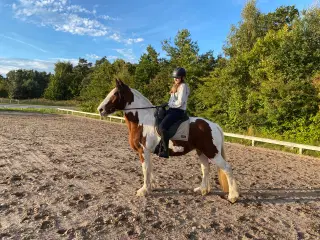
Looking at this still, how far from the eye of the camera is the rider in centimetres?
467

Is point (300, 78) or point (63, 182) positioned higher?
point (300, 78)

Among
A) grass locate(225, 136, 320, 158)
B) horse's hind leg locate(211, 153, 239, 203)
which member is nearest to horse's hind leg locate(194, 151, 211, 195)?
horse's hind leg locate(211, 153, 239, 203)

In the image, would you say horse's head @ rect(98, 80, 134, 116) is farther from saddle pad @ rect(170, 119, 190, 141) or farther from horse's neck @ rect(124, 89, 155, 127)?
saddle pad @ rect(170, 119, 190, 141)

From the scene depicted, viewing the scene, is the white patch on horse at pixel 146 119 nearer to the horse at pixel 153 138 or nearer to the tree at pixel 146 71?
the horse at pixel 153 138

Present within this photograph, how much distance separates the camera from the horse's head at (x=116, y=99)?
502 centimetres

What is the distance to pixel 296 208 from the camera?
15.4 feet

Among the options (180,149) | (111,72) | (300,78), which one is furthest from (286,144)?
(111,72)

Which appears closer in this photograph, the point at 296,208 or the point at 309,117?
the point at 296,208

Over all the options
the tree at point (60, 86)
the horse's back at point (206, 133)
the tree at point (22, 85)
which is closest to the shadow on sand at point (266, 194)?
the horse's back at point (206, 133)

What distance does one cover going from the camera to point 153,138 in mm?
4977

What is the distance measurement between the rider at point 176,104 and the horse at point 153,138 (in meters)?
0.23

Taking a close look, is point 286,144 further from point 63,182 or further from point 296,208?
point 63,182

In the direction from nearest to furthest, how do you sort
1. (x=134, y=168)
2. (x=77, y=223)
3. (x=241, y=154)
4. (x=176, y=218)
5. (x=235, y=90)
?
(x=77, y=223)
(x=176, y=218)
(x=134, y=168)
(x=241, y=154)
(x=235, y=90)

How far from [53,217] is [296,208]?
4.36m
